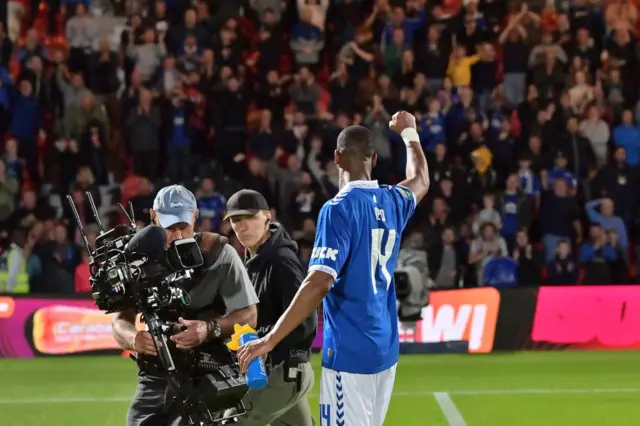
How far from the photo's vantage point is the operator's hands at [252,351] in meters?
6.07

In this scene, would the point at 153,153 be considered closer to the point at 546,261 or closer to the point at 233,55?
the point at 233,55

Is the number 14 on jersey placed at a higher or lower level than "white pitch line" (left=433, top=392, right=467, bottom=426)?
higher

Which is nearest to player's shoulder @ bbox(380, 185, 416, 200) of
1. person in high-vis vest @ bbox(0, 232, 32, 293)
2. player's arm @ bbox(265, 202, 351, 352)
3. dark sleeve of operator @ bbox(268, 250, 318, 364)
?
player's arm @ bbox(265, 202, 351, 352)

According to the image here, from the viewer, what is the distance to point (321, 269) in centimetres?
Answer: 619

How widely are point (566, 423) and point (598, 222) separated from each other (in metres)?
8.38

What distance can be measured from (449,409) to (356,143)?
7.37 m

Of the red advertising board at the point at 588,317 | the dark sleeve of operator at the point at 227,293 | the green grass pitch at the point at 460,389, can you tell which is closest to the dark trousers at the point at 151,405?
the dark sleeve of operator at the point at 227,293

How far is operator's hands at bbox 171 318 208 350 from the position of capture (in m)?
6.59

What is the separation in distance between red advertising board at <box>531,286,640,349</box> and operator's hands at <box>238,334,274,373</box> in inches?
474

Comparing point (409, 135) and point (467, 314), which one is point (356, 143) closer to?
point (409, 135)

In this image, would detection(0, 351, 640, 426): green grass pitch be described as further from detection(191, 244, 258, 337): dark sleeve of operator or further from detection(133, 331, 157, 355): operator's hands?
detection(133, 331, 157, 355): operator's hands

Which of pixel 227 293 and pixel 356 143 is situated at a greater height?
pixel 356 143

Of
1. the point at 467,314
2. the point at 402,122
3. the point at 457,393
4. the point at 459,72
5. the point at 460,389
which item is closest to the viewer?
the point at 402,122

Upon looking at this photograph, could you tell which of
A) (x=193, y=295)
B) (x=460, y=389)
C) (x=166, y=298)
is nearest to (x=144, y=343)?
(x=193, y=295)
